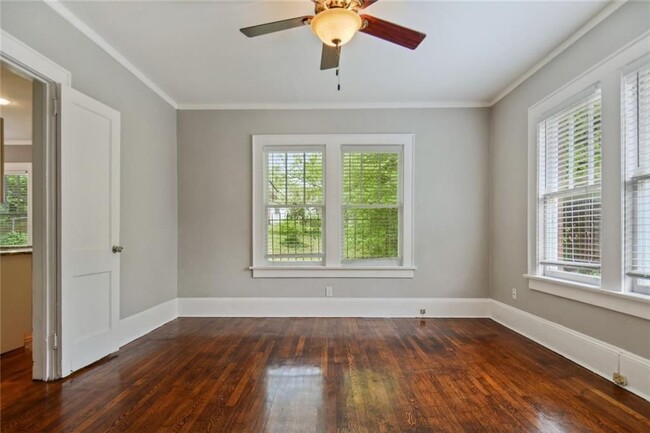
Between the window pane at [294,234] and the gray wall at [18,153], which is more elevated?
the gray wall at [18,153]

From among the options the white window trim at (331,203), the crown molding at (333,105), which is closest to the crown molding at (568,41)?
the crown molding at (333,105)

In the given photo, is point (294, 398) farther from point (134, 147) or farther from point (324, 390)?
point (134, 147)

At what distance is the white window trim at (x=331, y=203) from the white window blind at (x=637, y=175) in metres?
2.26

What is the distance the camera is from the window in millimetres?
5648

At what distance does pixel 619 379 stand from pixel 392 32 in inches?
112

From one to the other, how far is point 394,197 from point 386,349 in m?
2.03

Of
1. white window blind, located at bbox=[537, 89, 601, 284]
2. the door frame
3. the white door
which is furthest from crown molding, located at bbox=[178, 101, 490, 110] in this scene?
the door frame

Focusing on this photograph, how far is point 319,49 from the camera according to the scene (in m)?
3.12

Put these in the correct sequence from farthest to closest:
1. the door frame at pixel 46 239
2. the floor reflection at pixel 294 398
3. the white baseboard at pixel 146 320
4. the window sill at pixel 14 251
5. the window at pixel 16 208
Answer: the window at pixel 16 208, the white baseboard at pixel 146 320, the window sill at pixel 14 251, the door frame at pixel 46 239, the floor reflection at pixel 294 398

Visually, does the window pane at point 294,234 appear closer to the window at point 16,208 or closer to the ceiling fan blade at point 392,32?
the ceiling fan blade at point 392,32

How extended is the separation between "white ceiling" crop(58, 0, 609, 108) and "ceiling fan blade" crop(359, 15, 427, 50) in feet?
1.16

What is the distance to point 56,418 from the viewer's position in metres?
2.02

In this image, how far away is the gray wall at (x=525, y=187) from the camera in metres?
2.39

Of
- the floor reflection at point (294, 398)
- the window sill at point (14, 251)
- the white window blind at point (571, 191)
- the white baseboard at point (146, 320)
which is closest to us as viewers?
the floor reflection at point (294, 398)
